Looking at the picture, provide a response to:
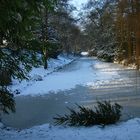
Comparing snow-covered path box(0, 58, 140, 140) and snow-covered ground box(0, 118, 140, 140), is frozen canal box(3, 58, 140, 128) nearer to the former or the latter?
snow-covered path box(0, 58, 140, 140)

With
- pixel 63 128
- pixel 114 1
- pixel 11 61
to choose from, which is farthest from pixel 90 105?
pixel 114 1

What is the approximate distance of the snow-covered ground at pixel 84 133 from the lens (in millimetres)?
8961

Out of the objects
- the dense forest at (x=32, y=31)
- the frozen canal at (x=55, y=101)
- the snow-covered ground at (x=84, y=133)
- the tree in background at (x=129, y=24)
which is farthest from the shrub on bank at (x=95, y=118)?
the tree in background at (x=129, y=24)

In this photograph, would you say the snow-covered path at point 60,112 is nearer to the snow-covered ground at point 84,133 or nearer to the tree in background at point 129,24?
the snow-covered ground at point 84,133

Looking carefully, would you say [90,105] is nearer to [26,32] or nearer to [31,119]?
[31,119]

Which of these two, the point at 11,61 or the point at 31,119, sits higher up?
the point at 11,61

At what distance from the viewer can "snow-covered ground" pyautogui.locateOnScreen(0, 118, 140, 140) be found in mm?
8961

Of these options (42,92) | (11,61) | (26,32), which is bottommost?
(42,92)

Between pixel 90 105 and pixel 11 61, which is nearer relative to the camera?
pixel 11 61

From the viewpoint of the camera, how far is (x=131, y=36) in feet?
24.5

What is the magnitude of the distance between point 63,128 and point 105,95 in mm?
8008

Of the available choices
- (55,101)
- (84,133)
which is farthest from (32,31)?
(55,101)

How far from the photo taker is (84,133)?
9.52 m

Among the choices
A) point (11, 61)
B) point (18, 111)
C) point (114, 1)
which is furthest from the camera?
point (18, 111)
